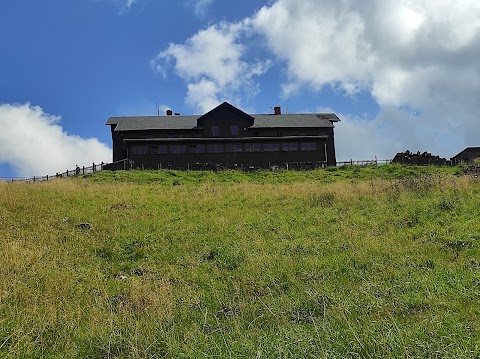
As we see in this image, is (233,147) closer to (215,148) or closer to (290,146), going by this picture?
(215,148)

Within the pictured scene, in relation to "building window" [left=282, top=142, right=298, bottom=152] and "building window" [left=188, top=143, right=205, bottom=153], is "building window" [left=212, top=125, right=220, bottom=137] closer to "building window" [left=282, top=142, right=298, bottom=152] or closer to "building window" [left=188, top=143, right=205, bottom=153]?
"building window" [left=188, top=143, right=205, bottom=153]

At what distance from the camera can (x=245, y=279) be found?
8.52m

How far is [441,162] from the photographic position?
148 feet

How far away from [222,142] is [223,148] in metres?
0.76

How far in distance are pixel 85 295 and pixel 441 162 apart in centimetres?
4492

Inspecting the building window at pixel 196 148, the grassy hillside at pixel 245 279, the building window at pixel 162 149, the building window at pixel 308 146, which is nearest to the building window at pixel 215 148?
the building window at pixel 196 148

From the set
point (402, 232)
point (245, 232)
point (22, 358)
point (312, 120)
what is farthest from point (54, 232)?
point (312, 120)

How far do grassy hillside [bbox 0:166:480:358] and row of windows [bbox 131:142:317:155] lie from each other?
32318mm

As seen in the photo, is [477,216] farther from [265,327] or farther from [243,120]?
[243,120]

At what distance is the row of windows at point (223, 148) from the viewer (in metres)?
48.9

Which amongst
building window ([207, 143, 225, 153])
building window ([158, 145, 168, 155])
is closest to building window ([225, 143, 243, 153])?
building window ([207, 143, 225, 153])

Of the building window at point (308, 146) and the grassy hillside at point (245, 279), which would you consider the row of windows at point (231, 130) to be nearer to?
the building window at point (308, 146)

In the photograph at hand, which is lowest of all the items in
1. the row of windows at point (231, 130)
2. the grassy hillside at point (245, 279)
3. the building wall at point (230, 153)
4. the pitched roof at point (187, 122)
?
the grassy hillside at point (245, 279)

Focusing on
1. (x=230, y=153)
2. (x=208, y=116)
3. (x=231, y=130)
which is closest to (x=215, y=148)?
(x=230, y=153)
